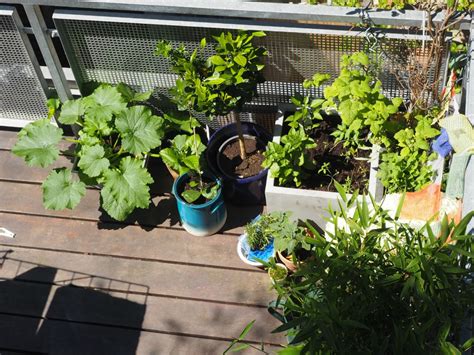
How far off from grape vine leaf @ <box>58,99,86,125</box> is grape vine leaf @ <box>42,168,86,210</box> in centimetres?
28

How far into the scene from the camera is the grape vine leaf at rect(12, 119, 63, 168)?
3.51 m

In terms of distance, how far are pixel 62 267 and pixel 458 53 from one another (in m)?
2.44

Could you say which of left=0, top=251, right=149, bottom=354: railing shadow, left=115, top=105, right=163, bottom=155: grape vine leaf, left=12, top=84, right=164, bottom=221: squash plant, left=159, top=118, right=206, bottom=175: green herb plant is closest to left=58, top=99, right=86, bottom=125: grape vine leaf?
left=12, top=84, right=164, bottom=221: squash plant

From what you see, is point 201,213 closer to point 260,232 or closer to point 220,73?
point 260,232

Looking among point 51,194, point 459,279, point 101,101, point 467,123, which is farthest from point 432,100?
point 51,194

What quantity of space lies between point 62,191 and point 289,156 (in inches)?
50.1

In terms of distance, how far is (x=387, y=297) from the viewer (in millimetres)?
2379

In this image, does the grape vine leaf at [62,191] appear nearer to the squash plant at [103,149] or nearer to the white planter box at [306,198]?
the squash plant at [103,149]

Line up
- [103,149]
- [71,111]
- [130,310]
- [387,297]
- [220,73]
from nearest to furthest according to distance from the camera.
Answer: [387,297] < [220,73] < [130,310] < [103,149] < [71,111]

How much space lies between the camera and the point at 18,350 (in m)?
3.29

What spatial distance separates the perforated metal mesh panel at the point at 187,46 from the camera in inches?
128

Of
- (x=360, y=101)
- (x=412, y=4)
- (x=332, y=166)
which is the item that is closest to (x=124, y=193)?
(x=332, y=166)

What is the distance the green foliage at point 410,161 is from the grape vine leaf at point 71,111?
1.69 m

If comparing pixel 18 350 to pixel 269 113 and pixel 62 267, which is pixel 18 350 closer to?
pixel 62 267
